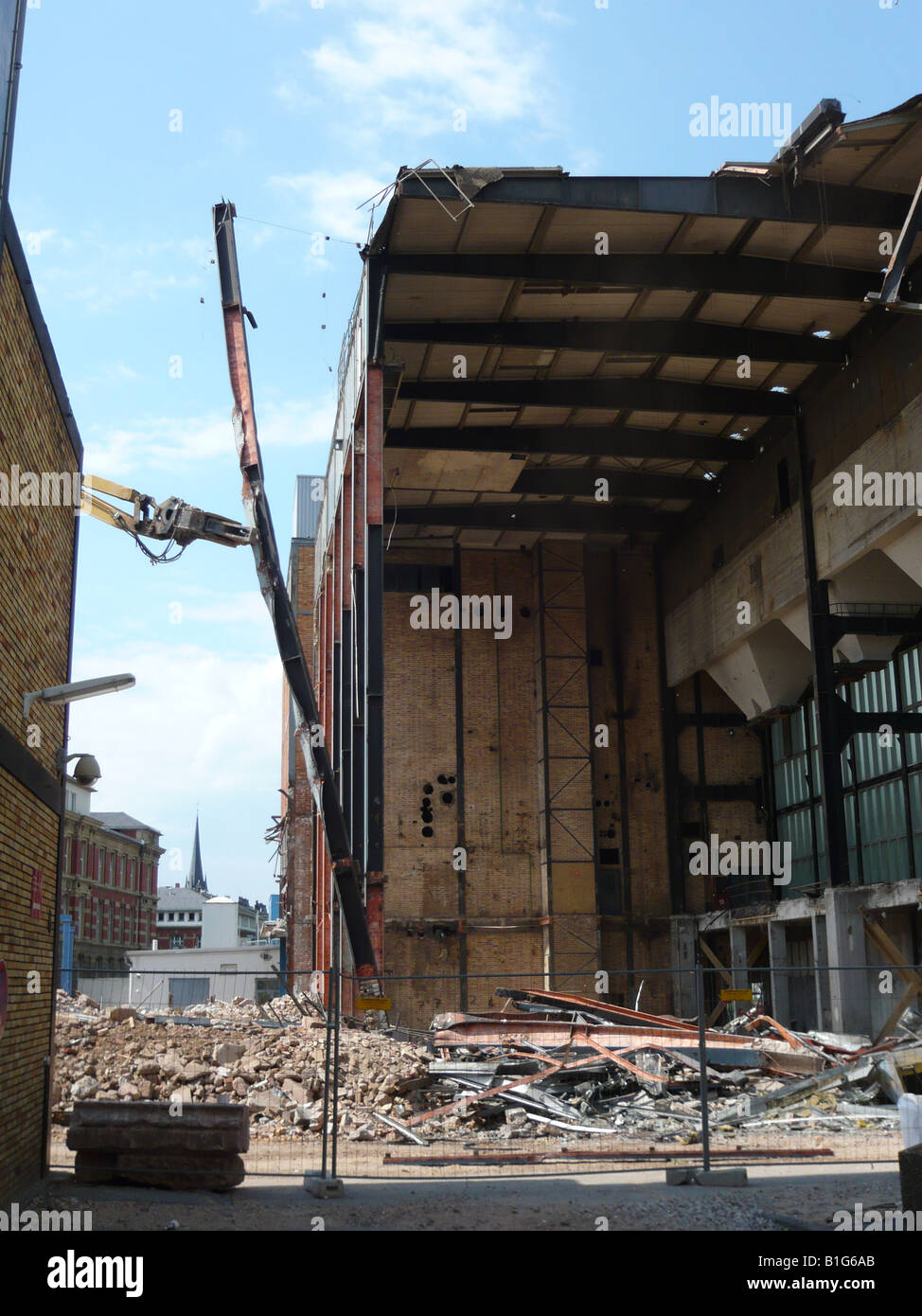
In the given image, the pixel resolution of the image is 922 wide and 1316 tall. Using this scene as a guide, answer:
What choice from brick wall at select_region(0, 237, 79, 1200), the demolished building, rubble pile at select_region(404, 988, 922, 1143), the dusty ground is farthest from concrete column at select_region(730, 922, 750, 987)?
brick wall at select_region(0, 237, 79, 1200)

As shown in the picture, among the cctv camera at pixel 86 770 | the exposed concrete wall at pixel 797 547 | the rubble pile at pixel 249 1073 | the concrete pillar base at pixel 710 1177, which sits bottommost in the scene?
the concrete pillar base at pixel 710 1177

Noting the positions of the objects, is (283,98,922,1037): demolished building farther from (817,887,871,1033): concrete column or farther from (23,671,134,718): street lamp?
(23,671,134,718): street lamp

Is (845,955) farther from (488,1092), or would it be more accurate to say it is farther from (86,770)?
(86,770)

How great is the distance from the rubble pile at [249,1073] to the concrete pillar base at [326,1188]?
12.2 feet

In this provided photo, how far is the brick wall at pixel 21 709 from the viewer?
429 inches

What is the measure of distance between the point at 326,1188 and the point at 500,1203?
1.75 meters

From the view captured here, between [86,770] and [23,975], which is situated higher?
[86,770]

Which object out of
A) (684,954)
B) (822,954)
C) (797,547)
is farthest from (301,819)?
(797,547)

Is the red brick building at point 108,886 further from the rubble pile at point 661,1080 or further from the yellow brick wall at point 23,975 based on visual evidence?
the yellow brick wall at point 23,975

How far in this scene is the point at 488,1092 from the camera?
17141mm

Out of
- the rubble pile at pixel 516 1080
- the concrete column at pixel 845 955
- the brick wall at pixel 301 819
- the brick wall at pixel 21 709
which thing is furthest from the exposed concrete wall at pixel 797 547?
the brick wall at pixel 21 709
